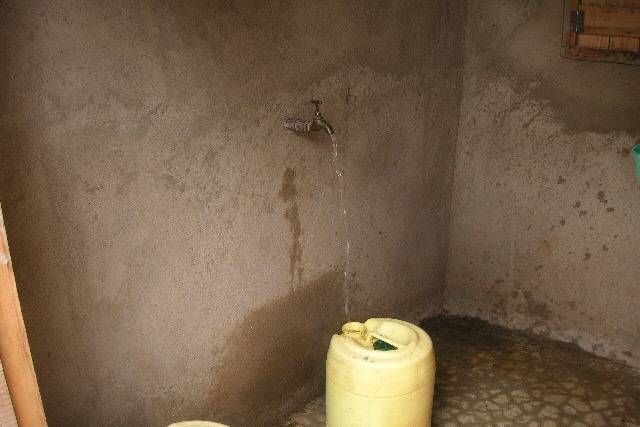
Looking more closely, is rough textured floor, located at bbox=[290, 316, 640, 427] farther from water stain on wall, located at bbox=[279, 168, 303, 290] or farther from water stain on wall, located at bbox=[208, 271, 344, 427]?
water stain on wall, located at bbox=[279, 168, 303, 290]

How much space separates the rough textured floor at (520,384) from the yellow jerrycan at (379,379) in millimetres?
765

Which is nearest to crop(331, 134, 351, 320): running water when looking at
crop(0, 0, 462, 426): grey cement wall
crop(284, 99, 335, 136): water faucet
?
crop(0, 0, 462, 426): grey cement wall

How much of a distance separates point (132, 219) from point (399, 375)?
1.51 metres

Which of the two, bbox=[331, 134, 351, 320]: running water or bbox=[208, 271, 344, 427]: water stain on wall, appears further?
bbox=[331, 134, 351, 320]: running water

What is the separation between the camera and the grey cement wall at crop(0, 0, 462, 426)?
2277mm

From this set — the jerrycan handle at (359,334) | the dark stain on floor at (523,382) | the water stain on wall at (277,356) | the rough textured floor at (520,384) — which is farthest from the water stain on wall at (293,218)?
the dark stain on floor at (523,382)

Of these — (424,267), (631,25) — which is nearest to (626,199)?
(631,25)

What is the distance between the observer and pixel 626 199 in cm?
414

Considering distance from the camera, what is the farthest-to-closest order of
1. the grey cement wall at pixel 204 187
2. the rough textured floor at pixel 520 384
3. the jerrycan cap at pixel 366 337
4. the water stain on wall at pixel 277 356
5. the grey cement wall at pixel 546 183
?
the grey cement wall at pixel 546 183
the rough textured floor at pixel 520 384
the water stain on wall at pixel 277 356
the jerrycan cap at pixel 366 337
the grey cement wall at pixel 204 187

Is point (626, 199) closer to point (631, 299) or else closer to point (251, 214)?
point (631, 299)

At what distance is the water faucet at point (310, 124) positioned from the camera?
10.5 ft

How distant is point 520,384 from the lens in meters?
4.14

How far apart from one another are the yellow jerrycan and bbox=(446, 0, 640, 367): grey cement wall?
1.91 m

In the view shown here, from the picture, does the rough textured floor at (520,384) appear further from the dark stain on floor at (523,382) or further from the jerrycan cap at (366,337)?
the jerrycan cap at (366,337)
